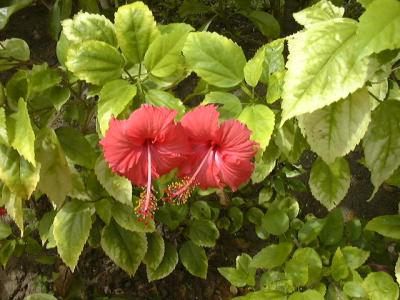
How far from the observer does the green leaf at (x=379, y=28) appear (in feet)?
2.10

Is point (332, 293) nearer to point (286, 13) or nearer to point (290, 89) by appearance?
point (290, 89)

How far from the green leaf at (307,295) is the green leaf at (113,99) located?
0.71 m

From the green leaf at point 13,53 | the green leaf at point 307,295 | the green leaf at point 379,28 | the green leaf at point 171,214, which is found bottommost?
the green leaf at point 171,214

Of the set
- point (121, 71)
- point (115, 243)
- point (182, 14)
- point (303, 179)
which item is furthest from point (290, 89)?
point (182, 14)

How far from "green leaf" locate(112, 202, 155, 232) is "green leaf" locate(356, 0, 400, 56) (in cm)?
80

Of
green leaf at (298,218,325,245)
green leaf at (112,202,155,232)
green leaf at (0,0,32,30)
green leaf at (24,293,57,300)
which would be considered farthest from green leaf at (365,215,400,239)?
green leaf at (0,0,32,30)

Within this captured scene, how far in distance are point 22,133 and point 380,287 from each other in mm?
1010

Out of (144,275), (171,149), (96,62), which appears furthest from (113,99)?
(144,275)

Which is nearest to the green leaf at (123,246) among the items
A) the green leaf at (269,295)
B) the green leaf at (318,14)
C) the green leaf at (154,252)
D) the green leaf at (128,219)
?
the green leaf at (128,219)

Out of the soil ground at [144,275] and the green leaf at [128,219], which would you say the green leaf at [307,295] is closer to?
the green leaf at [128,219]

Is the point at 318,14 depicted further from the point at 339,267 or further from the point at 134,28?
the point at 339,267

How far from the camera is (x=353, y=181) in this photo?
2172mm

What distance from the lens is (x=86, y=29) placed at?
3.28ft

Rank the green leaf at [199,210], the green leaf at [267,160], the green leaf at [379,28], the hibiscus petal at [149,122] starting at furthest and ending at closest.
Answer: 1. the green leaf at [199,210]
2. the green leaf at [267,160]
3. the hibiscus petal at [149,122]
4. the green leaf at [379,28]
